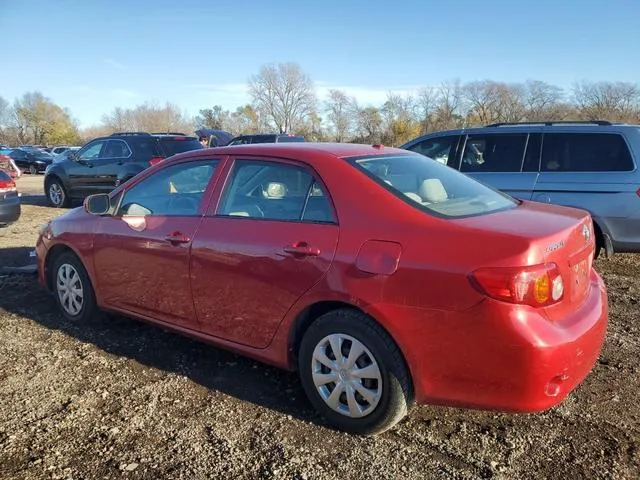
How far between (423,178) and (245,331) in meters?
1.48

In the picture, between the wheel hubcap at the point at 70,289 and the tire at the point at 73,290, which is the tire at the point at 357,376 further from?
the wheel hubcap at the point at 70,289

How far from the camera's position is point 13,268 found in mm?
6598

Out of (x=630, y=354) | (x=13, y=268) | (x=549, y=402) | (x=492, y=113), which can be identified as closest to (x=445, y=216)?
(x=549, y=402)

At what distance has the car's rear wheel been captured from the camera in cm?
1319

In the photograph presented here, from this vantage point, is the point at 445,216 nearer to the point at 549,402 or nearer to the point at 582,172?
the point at 549,402

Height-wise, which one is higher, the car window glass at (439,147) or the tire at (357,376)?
the car window glass at (439,147)

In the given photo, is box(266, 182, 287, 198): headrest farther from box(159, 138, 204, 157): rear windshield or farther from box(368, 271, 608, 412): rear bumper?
box(159, 138, 204, 157): rear windshield

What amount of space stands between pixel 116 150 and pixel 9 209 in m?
3.05

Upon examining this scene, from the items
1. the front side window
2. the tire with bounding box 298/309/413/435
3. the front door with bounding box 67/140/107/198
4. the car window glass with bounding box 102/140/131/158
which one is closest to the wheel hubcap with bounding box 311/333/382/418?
the tire with bounding box 298/309/413/435

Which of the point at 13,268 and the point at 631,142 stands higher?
the point at 631,142

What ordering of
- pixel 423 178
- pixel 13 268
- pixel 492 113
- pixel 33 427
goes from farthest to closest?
pixel 492 113, pixel 13 268, pixel 423 178, pixel 33 427

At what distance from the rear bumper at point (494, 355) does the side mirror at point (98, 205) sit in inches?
107

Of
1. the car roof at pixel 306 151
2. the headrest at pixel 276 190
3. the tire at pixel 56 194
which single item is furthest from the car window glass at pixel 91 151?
the headrest at pixel 276 190

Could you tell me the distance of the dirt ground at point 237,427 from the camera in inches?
109
